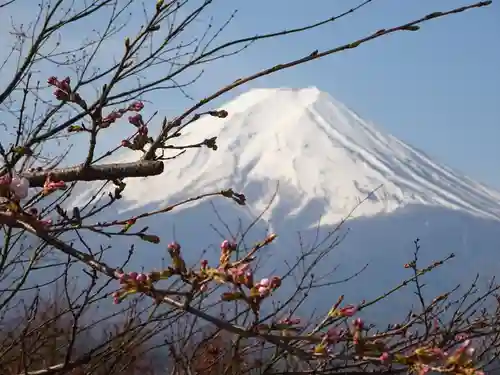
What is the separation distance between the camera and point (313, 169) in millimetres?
42312

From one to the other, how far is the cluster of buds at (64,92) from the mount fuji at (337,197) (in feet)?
123

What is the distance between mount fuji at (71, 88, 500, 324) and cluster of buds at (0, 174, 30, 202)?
37804mm

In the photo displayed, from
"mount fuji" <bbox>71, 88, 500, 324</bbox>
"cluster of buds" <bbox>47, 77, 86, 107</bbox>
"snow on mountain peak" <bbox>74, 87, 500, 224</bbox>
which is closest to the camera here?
"cluster of buds" <bbox>47, 77, 86, 107</bbox>

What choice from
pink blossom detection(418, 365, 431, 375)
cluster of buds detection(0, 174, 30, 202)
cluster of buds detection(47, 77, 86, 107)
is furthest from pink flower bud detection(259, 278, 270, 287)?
cluster of buds detection(47, 77, 86, 107)

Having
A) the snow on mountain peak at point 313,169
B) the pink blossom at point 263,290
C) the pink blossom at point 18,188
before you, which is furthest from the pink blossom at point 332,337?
the snow on mountain peak at point 313,169

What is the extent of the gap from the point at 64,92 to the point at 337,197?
39492 millimetres

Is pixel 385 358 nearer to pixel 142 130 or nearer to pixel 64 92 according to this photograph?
pixel 64 92

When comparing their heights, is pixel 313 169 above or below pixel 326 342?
below

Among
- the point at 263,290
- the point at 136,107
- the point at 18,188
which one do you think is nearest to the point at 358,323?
Answer: the point at 263,290

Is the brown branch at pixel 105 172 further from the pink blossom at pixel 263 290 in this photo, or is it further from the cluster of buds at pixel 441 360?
the cluster of buds at pixel 441 360

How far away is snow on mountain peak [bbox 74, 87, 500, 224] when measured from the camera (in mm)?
40031

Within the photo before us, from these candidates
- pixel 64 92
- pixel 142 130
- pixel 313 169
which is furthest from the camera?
pixel 313 169

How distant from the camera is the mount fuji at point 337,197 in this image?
40719 mm

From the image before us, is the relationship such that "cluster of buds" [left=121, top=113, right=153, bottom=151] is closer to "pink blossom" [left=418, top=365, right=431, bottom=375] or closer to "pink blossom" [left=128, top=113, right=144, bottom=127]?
"pink blossom" [left=128, top=113, right=144, bottom=127]
